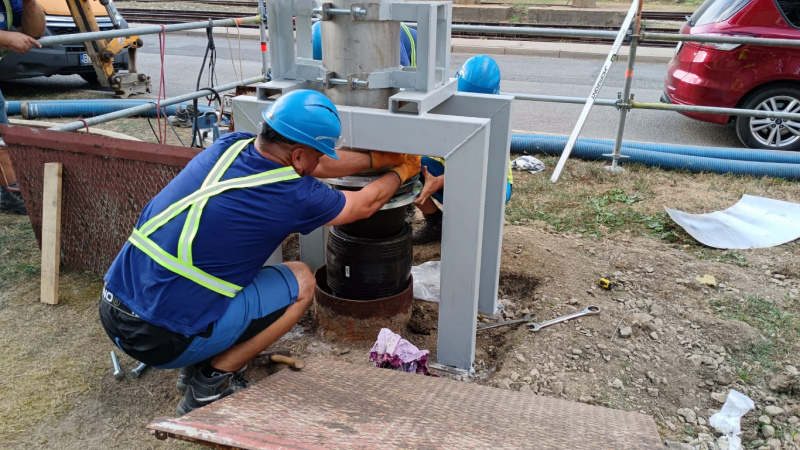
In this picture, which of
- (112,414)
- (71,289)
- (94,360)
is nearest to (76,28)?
(71,289)

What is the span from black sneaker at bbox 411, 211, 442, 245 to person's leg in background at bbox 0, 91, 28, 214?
3.17 metres

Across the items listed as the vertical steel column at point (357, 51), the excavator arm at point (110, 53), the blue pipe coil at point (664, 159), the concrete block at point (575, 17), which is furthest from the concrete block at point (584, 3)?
the vertical steel column at point (357, 51)

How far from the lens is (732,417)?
291cm

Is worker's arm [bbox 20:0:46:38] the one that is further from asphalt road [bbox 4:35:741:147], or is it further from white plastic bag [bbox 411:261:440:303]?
asphalt road [bbox 4:35:741:147]

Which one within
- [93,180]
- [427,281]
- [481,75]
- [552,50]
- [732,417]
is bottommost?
[732,417]

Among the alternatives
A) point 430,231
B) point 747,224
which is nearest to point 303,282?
point 430,231

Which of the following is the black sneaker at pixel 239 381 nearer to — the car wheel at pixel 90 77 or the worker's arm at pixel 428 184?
the worker's arm at pixel 428 184

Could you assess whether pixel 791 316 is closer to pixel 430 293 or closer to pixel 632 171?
pixel 430 293

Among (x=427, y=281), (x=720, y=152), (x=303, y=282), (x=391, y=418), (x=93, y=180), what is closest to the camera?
(x=391, y=418)

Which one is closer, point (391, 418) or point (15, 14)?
point (391, 418)

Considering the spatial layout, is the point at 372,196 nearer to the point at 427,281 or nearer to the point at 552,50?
the point at 427,281

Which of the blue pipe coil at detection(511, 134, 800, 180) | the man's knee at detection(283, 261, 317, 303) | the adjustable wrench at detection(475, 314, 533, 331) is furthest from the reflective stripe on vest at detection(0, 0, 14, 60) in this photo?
the blue pipe coil at detection(511, 134, 800, 180)

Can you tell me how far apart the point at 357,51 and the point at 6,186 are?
348 centimetres

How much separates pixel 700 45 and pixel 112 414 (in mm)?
6721
